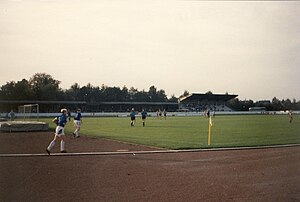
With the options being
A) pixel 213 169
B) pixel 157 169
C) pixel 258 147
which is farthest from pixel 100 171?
pixel 258 147

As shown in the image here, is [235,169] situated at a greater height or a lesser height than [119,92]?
lesser

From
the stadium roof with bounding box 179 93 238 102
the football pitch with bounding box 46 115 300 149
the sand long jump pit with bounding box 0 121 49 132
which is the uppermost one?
the stadium roof with bounding box 179 93 238 102

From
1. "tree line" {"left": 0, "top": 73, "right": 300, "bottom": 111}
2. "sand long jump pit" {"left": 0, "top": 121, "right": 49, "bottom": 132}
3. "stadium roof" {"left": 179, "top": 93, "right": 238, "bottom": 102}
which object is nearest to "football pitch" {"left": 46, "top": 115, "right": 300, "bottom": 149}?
"sand long jump pit" {"left": 0, "top": 121, "right": 49, "bottom": 132}

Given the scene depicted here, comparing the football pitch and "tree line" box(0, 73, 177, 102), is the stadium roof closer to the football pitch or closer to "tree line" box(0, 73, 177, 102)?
"tree line" box(0, 73, 177, 102)

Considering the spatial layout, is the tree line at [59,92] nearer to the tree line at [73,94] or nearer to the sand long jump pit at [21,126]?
the tree line at [73,94]

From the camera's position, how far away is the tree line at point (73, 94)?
932 cm

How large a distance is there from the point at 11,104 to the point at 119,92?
5404 mm

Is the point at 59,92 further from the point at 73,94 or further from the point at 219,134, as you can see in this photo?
the point at 219,134

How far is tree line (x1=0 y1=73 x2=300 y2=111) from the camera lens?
9323mm

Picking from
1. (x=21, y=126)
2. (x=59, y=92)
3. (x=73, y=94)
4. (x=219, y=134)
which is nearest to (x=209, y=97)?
(x=59, y=92)

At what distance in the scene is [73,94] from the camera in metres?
13.1

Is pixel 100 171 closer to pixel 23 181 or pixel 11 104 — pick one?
pixel 23 181

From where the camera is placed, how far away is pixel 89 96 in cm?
1384

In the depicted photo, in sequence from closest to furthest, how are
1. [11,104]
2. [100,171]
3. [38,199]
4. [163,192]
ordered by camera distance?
[38,199] < [163,192] < [100,171] < [11,104]
